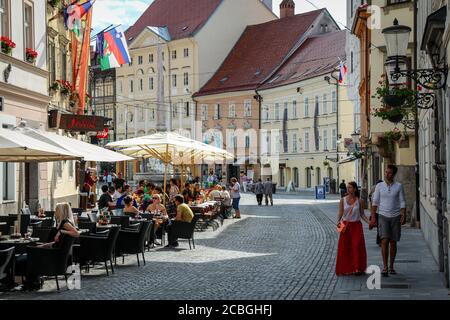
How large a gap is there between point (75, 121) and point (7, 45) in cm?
628

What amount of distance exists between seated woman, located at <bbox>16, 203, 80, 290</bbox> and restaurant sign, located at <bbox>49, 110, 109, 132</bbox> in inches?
596

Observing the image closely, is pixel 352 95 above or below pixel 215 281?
above

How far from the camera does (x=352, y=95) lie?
164 ft

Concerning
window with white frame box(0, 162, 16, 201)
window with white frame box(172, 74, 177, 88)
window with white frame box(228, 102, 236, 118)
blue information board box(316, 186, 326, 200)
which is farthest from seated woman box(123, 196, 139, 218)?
window with white frame box(172, 74, 177, 88)

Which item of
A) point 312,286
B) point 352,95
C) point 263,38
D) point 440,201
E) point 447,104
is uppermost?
point 263,38

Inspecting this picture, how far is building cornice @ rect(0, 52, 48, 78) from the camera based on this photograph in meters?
21.8

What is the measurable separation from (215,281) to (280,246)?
674 cm

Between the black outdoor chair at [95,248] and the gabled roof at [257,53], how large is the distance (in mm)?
58253

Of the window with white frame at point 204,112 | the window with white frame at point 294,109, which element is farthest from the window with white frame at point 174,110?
the window with white frame at point 294,109

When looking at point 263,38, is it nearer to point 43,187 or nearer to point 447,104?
point 43,187

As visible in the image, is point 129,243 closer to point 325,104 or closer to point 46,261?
point 46,261

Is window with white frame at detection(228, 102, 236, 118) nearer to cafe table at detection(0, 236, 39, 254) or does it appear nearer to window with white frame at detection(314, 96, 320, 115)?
window with white frame at detection(314, 96, 320, 115)

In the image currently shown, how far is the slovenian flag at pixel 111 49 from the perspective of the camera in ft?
105
